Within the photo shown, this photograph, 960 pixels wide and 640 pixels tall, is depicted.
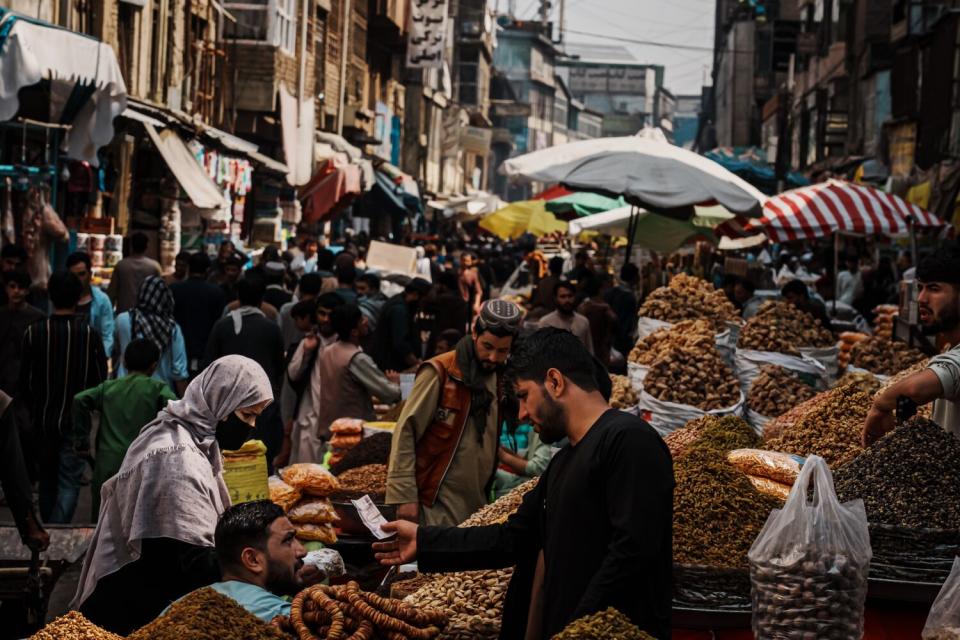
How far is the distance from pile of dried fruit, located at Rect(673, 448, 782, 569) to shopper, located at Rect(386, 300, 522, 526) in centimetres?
137

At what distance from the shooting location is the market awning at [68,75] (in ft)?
34.3

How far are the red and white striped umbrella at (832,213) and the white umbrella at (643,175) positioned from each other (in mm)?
2151

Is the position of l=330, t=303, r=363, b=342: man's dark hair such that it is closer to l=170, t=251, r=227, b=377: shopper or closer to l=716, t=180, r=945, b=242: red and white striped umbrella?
l=170, t=251, r=227, b=377: shopper

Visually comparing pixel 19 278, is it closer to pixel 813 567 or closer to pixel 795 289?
pixel 813 567

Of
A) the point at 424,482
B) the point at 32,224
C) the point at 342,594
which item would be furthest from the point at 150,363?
the point at 32,224

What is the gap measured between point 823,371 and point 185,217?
13532mm

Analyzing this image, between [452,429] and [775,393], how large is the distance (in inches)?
136

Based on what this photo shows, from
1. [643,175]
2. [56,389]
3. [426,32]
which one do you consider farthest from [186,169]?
[426,32]

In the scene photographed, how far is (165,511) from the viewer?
5.25 m

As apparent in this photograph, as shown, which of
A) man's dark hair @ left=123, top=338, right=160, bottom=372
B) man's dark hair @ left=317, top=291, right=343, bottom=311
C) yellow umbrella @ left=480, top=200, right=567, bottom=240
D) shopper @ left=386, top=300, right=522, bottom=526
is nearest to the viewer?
shopper @ left=386, top=300, right=522, bottom=526

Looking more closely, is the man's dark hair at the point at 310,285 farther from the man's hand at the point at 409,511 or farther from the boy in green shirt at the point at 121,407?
the man's hand at the point at 409,511

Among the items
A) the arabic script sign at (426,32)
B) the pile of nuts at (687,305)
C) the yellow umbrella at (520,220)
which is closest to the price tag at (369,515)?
the pile of nuts at (687,305)

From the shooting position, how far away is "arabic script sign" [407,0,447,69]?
4672 cm

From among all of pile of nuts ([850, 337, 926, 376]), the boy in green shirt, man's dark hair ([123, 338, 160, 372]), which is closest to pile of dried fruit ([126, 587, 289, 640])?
the boy in green shirt
